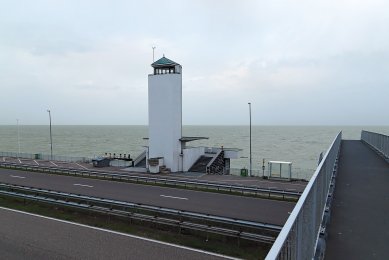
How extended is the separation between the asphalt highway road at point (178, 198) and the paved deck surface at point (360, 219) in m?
5.13

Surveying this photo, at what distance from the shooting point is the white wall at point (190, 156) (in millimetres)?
35188

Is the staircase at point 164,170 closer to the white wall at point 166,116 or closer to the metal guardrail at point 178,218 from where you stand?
the white wall at point 166,116

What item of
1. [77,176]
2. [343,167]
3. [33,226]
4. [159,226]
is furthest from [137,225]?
[77,176]

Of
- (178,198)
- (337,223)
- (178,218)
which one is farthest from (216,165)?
(337,223)

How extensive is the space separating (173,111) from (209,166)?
715 cm

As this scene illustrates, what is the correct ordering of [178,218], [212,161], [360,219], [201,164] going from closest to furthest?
[360,219], [178,218], [212,161], [201,164]

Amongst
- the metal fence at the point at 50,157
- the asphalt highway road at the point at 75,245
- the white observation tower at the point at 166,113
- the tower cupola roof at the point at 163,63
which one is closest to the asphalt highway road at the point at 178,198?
the asphalt highway road at the point at 75,245

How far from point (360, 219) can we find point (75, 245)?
9399 millimetres

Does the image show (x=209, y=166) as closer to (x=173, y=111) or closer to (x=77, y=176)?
(x=173, y=111)

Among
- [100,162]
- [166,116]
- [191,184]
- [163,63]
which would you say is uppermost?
[163,63]

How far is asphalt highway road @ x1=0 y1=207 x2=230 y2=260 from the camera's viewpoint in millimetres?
10688

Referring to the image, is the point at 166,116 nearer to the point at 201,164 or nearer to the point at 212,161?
the point at 201,164

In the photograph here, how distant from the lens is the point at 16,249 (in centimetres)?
1123

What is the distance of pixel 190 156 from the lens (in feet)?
119
